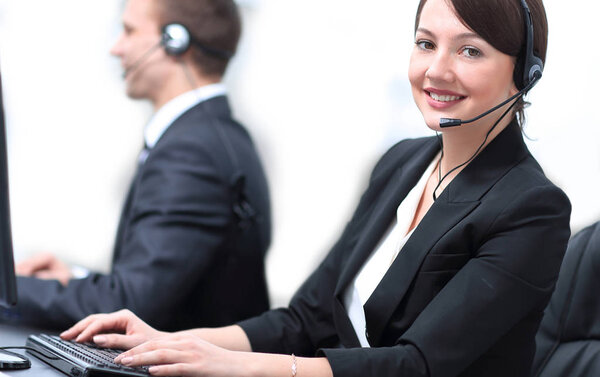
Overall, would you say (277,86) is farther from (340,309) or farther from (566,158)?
(340,309)

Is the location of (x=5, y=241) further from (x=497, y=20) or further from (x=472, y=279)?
(x=497, y=20)

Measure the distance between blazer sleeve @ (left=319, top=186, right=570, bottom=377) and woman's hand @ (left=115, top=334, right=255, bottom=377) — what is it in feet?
0.42

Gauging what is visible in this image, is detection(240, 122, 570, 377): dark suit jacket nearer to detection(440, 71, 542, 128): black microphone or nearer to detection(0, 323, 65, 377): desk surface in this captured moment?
detection(440, 71, 542, 128): black microphone

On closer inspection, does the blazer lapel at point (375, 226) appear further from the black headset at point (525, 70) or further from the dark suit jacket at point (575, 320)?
the dark suit jacket at point (575, 320)

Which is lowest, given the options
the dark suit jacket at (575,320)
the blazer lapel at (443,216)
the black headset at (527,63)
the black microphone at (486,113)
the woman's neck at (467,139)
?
the dark suit jacket at (575,320)

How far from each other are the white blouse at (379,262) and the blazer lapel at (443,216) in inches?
2.1

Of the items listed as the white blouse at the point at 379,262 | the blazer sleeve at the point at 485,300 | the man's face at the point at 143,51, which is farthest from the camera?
the man's face at the point at 143,51

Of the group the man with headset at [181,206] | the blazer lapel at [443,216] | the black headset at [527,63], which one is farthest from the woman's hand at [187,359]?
the man with headset at [181,206]

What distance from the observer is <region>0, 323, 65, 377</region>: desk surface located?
42.1 inches

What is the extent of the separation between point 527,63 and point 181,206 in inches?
35.9

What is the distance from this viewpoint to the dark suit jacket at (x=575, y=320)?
1.28m

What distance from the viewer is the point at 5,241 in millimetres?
1041

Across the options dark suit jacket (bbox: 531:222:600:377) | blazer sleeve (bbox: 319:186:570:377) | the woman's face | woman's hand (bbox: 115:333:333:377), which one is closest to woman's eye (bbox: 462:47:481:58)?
the woman's face

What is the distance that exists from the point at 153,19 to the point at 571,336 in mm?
1370
